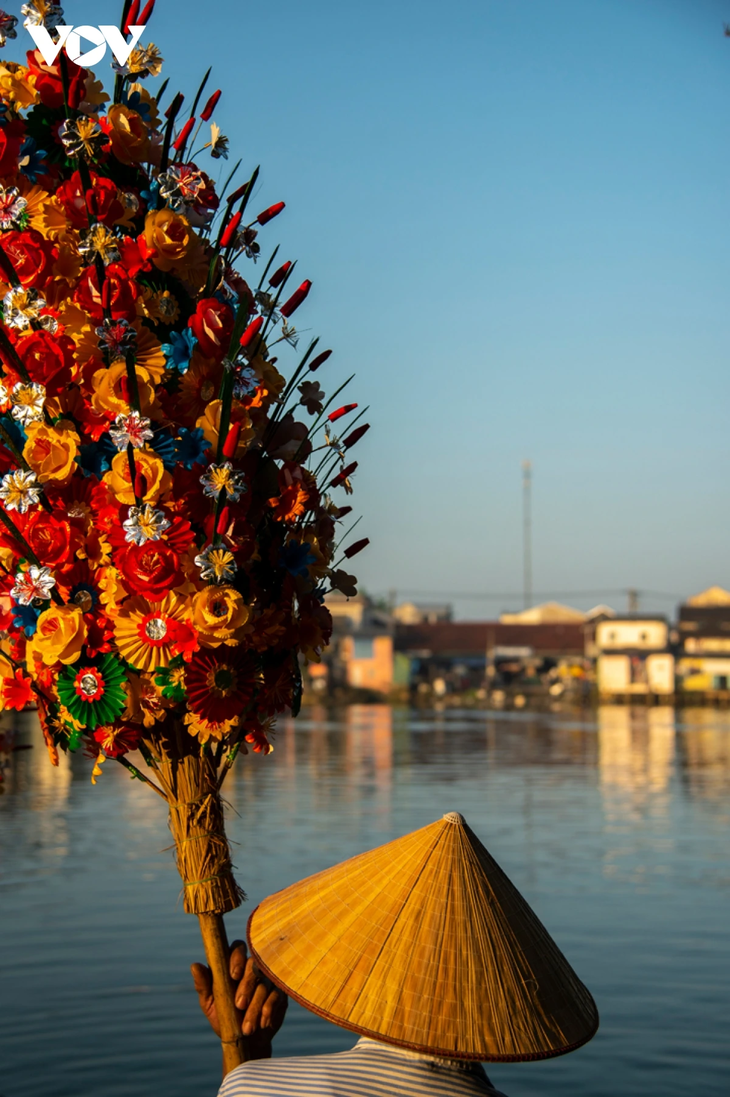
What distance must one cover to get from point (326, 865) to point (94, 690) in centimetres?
920

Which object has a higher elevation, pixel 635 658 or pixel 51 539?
pixel 635 658

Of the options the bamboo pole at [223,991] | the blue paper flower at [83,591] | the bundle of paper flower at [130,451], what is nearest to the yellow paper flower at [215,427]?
the bundle of paper flower at [130,451]

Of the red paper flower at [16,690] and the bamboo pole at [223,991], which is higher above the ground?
the red paper flower at [16,690]

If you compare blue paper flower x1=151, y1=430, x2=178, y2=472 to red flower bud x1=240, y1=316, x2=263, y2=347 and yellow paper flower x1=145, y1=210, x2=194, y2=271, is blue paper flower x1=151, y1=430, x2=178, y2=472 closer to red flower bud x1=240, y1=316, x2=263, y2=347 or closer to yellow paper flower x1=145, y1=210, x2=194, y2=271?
red flower bud x1=240, y1=316, x2=263, y2=347

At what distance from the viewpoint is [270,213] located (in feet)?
10.0

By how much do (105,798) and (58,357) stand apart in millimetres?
17950

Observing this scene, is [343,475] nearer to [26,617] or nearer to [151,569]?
[151,569]

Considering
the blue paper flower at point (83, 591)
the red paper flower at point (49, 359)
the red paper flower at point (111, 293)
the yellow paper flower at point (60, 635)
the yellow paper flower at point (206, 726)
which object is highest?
the red paper flower at point (111, 293)

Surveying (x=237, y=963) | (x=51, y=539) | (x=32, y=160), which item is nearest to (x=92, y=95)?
(x=32, y=160)

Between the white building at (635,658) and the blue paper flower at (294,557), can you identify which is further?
the white building at (635,658)

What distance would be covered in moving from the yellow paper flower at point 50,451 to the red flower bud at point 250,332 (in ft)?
1.49

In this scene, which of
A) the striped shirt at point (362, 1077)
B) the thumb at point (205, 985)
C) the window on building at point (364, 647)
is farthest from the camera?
the window on building at point (364, 647)

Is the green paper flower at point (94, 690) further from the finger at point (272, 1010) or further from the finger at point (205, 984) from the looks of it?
the finger at point (272, 1010)

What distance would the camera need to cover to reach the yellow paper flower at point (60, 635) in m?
2.67
